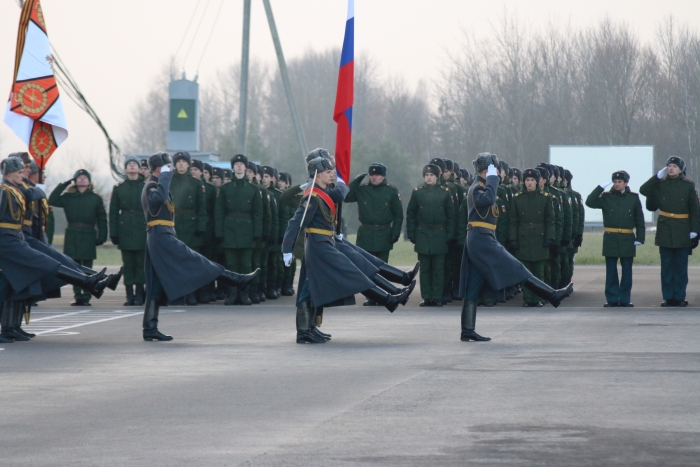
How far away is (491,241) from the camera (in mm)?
11969

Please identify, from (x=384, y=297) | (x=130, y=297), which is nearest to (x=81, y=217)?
(x=130, y=297)

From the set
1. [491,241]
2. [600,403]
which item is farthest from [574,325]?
[600,403]

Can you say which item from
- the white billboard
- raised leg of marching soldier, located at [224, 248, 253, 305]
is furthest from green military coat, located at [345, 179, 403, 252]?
the white billboard

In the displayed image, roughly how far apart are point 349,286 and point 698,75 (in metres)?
52.6

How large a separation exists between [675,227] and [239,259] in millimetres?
6015

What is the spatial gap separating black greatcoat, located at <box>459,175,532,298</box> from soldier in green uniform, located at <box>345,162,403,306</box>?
197 inches

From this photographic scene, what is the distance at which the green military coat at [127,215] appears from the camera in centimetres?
1706

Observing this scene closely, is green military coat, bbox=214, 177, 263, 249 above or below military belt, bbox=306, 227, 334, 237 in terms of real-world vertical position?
above

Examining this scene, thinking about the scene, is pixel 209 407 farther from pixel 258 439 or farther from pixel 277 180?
pixel 277 180

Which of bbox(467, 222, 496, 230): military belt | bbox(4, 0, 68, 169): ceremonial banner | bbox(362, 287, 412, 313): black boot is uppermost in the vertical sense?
Result: bbox(4, 0, 68, 169): ceremonial banner

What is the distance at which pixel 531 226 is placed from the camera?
16.8 m

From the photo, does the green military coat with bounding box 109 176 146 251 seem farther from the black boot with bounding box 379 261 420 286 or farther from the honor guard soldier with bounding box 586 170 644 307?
the honor guard soldier with bounding box 586 170 644 307

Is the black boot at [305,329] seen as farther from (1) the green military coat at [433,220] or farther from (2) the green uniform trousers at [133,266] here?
(2) the green uniform trousers at [133,266]

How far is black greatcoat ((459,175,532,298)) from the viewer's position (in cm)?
1184
